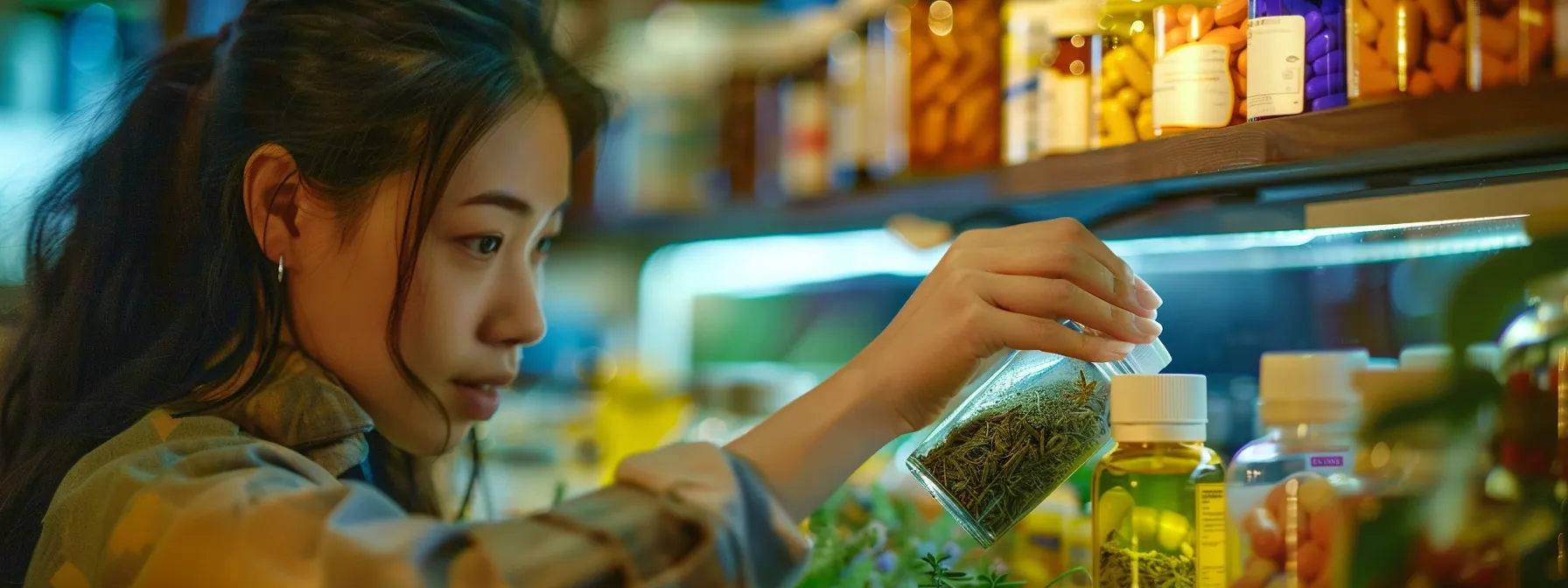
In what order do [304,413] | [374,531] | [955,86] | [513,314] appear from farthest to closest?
[955,86]
[513,314]
[304,413]
[374,531]

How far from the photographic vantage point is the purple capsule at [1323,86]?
0.76 metres

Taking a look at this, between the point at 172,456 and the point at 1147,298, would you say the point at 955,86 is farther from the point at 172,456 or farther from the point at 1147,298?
the point at 172,456

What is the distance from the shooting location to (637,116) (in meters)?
2.16

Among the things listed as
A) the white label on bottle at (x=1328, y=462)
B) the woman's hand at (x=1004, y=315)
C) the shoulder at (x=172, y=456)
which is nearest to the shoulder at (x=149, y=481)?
the shoulder at (x=172, y=456)

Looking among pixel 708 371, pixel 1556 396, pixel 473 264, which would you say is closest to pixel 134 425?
pixel 473 264

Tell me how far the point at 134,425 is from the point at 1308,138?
857mm

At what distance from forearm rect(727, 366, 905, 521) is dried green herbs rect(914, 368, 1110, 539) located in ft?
0.17

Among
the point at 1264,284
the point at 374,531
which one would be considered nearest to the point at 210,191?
the point at 374,531

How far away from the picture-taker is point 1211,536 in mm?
745

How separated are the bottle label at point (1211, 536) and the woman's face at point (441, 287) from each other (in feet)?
1.83

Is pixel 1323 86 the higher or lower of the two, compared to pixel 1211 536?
higher

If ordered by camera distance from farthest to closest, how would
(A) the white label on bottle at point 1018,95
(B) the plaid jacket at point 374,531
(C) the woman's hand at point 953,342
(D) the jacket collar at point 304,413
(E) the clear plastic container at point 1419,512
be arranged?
(A) the white label on bottle at point 1018,95 → (D) the jacket collar at point 304,413 → (C) the woman's hand at point 953,342 → (B) the plaid jacket at point 374,531 → (E) the clear plastic container at point 1419,512

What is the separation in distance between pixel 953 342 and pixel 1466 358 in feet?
1.01

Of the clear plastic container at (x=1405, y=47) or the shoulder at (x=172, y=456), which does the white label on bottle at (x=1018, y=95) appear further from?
the shoulder at (x=172, y=456)
